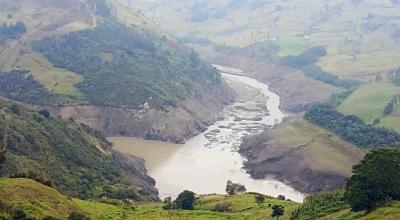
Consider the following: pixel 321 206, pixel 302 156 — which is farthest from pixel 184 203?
pixel 302 156

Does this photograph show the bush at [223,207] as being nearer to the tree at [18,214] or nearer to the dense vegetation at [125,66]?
the tree at [18,214]

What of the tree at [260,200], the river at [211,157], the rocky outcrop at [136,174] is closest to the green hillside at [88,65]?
the river at [211,157]

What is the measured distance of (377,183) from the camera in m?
56.9

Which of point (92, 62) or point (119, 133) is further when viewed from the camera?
point (92, 62)

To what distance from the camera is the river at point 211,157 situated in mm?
113875

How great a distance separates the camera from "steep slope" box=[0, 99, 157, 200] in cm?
8862

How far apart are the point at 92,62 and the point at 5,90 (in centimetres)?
2560

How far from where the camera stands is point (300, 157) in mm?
122125

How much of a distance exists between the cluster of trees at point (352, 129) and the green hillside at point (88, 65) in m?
38.7

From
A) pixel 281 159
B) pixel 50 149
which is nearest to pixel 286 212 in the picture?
pixel 50 149

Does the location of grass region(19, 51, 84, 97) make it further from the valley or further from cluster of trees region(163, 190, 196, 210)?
cluster of trees region(163, 190, 196, 210)

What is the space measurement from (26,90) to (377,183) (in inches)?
4352

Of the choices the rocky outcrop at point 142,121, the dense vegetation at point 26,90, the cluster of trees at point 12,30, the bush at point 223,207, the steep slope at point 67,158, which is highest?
the cluster of trees at point 12,30

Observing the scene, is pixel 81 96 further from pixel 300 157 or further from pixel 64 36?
pixel 300 157
